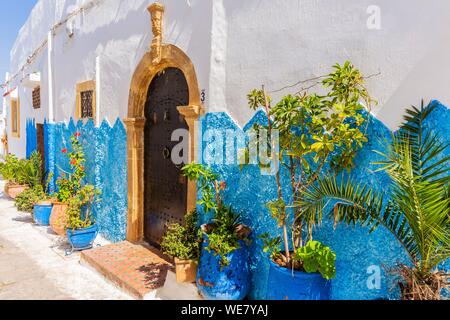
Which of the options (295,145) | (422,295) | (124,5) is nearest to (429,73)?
(295,145)

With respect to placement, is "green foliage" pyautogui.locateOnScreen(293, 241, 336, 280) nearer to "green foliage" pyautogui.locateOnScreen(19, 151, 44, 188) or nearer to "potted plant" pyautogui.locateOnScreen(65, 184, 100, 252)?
"potted plant" pyautogui.locateOnScreen(65, 184, 100, 252)

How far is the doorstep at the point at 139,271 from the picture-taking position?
3256mm

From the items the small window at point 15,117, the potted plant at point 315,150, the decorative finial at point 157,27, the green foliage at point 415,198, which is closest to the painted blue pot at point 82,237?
the decorative finial at point 157,27

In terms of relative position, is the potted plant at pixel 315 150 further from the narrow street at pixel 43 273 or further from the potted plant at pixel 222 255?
the narrow street at pixel 43 273

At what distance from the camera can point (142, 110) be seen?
475 cm

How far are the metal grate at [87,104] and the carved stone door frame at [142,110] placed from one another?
1.62 metres

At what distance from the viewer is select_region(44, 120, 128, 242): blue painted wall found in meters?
5.01

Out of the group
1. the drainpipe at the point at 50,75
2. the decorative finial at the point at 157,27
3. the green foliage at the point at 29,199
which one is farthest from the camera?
the drainpipe at the point at 50,75

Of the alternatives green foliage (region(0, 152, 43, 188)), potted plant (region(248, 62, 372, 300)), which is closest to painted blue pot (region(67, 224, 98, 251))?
potted plant (region(248, 62, 372, 300))

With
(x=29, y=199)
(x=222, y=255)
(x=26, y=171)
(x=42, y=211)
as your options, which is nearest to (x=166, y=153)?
(x=222, y=255)

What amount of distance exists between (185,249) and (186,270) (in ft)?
0.80

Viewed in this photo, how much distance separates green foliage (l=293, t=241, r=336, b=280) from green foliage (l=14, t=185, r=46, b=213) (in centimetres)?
672

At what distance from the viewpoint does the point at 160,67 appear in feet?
14.2
